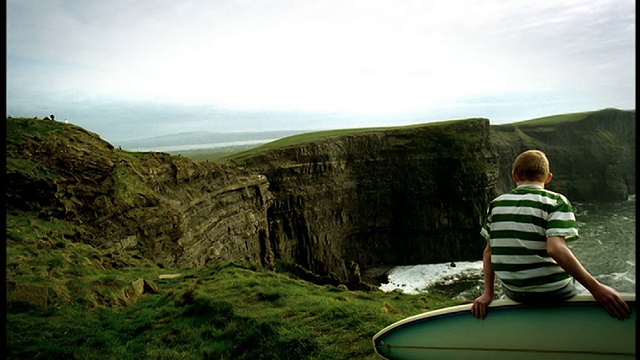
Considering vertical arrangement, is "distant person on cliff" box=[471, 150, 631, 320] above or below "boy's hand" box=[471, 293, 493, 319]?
above

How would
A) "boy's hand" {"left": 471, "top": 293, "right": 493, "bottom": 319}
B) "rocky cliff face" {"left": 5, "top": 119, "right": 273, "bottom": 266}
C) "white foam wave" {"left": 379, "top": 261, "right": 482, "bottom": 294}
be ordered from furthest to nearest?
1. "white foam wave" {"left": 379, "top": 261, "right": 482, "bottom": 294}
2. "rocky cliff face" {"left": 5, "top": 119, "right": 273, "bottom": 266}
3. "boy's hand" {"left": 471, "top": 293, "right": 493, "bottom": 319}

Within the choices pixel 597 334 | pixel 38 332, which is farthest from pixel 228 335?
pixel 597 334

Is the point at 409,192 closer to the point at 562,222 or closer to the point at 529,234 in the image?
the point at 529,234

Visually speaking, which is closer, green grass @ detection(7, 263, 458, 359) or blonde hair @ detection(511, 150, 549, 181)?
blonde hair @ detection(511, 150, 549, 181)

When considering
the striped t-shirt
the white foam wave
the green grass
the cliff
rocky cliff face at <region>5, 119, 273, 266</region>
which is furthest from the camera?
the white foam wave

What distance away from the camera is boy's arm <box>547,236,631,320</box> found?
348cm

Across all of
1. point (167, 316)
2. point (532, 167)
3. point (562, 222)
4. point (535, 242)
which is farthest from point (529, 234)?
point (167, 316)

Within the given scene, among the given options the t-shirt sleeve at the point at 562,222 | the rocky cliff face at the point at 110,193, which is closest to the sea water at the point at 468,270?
the rocky cliff face at the point at 110,193

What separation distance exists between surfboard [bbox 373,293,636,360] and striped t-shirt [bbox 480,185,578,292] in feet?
0.98

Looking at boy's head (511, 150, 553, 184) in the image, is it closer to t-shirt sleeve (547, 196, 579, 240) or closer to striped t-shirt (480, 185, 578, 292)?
striped t-shirt (480, 185, 578, 292)

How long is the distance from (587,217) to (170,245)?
66.1m

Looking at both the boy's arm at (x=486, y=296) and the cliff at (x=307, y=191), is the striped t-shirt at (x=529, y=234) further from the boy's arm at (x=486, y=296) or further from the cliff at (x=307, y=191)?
the cliff at (x=307, y=191)

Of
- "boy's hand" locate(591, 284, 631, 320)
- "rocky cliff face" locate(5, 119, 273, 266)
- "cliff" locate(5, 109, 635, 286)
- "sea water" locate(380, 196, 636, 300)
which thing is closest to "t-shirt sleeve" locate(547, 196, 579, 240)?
"boy's hand" locate(591, 284, 631, 320)

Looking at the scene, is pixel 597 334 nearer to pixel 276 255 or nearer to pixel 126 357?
pixel 126 357
